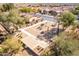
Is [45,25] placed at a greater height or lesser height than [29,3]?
lesser

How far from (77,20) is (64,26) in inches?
5.6

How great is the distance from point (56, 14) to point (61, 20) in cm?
8

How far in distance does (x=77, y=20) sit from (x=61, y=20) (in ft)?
0.52

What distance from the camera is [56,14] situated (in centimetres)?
229

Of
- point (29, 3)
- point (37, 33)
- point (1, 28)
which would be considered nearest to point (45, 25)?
point (37, 33)

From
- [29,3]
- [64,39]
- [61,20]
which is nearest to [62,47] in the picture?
[64,39]

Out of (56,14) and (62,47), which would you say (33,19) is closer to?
(56,14)

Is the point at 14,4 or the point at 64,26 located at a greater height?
the point at 14,4

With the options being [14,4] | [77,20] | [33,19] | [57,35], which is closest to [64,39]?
[57,35]

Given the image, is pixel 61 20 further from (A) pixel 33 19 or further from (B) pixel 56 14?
(A) pixel 33 19

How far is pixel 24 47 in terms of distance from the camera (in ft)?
7.48

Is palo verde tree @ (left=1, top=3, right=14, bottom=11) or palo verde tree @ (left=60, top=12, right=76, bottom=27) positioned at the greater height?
palo verde tree @ (left=1, top=3, right=14, bottom=11)

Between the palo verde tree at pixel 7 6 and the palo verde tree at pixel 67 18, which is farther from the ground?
the palo verde tree at pixel 7 6

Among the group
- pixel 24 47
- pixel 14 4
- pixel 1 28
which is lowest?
pixel 24 47
